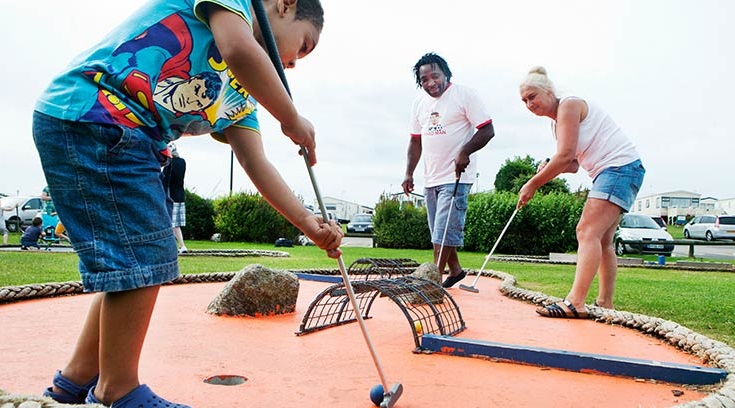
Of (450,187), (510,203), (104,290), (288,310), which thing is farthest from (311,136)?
(510,203)

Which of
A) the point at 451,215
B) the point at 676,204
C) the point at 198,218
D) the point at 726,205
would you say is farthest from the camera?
the point at 676,204

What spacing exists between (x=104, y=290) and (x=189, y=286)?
3771 mm

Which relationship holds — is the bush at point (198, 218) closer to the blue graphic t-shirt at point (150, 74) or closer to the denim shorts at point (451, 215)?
the denim shorts at point (451, 215)

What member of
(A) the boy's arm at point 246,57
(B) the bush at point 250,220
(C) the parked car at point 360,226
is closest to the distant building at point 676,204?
(C) the parked car at point 360,226

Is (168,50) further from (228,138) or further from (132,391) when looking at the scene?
(132,391)

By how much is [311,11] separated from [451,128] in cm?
344

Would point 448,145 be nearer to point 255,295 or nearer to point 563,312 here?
point 563,312

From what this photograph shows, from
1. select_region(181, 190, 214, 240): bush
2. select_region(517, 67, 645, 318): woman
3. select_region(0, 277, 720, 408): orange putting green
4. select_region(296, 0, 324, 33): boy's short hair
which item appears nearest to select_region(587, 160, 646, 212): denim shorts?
select_region(517, 67, 645, 318): woman

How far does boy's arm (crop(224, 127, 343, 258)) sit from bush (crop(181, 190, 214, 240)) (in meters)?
17.6

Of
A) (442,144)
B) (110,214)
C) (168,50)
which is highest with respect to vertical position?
(442,144)

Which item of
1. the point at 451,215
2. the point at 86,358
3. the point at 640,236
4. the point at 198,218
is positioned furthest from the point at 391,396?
the point at 198,218

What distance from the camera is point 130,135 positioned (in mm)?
1479

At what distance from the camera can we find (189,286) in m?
5.01

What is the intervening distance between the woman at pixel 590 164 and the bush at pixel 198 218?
16551 millimetres
